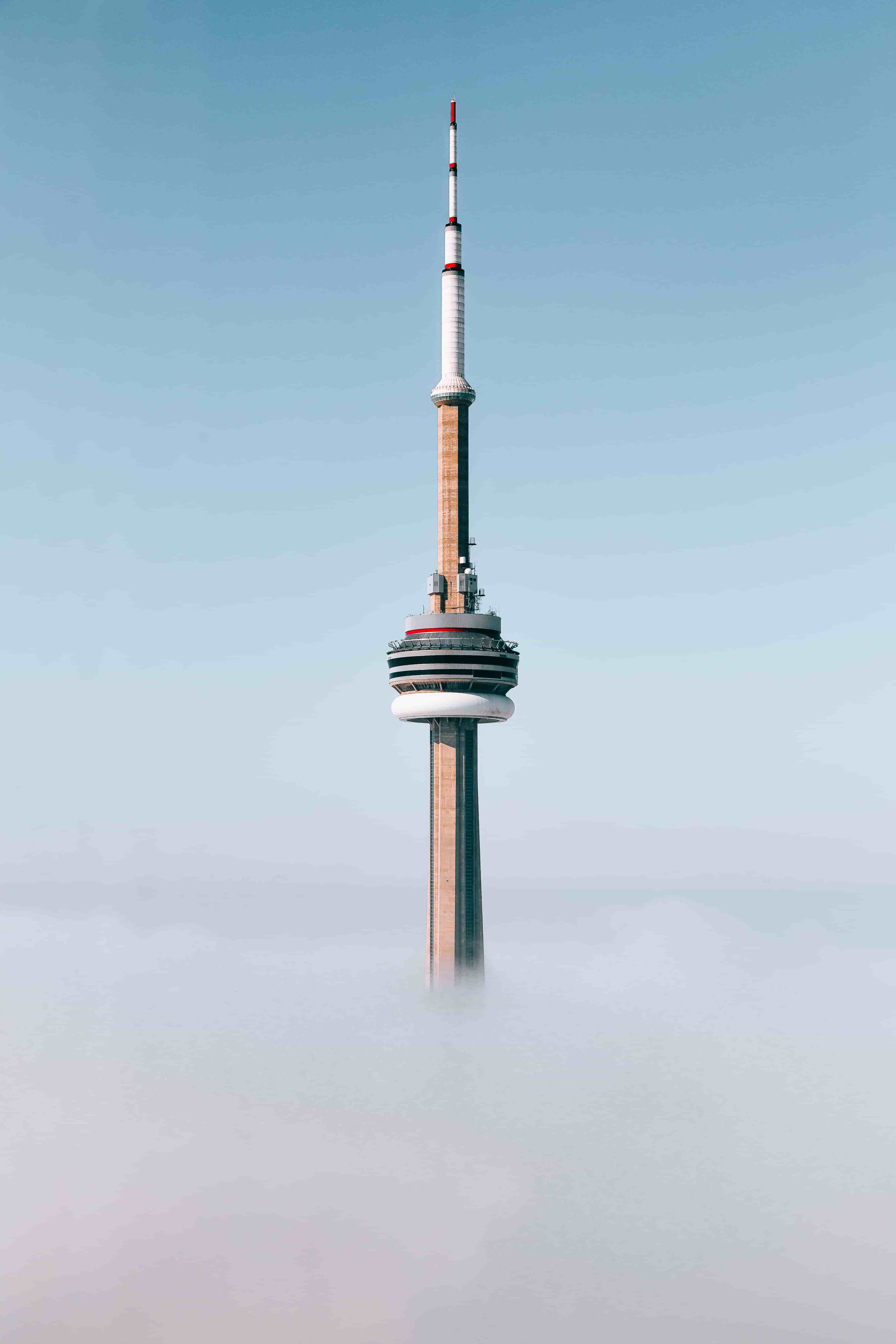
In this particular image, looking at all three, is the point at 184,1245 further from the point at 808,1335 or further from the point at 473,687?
the point at 473,687

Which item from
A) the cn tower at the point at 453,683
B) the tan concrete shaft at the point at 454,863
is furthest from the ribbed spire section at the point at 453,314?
the tan concrete shaft at the point at 454,863

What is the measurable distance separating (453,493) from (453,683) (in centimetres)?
3625

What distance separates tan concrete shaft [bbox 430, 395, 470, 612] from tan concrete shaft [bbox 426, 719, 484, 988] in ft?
87.4

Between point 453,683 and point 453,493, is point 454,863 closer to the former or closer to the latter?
point 453,683

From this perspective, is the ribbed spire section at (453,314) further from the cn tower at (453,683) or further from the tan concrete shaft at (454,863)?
the tan concrete shaft at (454,863)

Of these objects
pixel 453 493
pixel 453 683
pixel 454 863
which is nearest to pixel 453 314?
pixel 453 493

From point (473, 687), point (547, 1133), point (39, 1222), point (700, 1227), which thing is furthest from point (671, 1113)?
point (39, 1222)

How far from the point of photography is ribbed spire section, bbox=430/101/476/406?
638ft

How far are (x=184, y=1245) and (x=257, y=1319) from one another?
17103 mm

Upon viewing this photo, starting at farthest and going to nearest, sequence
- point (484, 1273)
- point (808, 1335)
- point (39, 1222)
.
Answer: point (39, 1222) → point (484, 1273) → point (808, 1335)

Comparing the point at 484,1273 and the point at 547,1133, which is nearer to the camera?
the point at 484,1273

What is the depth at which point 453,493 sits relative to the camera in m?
196

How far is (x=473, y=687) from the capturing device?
187 meters

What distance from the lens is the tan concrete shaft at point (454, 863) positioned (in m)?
186
